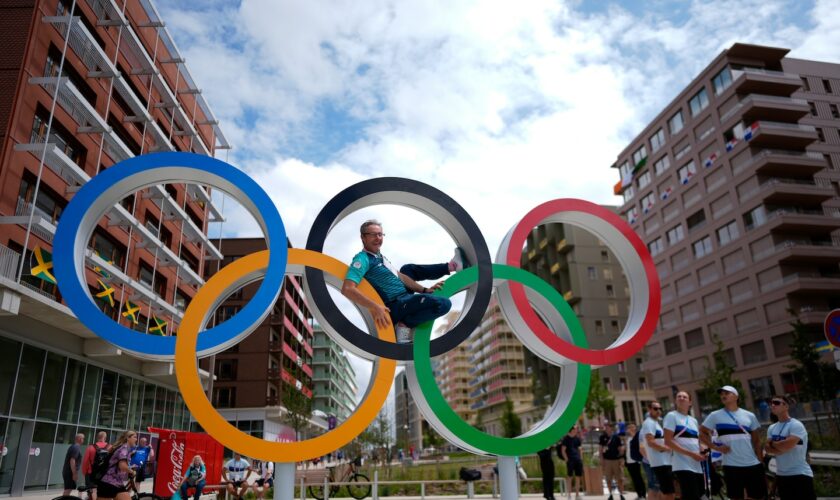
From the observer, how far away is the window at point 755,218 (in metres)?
44.9

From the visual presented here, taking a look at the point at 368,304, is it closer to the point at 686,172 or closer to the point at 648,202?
the point at 686,172

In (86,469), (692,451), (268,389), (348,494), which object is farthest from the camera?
(268,389)

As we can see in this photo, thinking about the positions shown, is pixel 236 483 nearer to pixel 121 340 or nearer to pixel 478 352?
pixel 121 340

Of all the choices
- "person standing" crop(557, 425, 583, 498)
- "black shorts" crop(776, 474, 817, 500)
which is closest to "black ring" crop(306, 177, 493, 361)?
"black shorts" crop(776, 474, 817, 500)

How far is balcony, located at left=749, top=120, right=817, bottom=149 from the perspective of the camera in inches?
1795

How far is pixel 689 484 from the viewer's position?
7.45 m

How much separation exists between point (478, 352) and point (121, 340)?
10078 cm

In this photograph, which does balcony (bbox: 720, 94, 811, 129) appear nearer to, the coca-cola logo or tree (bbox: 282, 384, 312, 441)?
tree (bbox: 282, 384, 312, 441)

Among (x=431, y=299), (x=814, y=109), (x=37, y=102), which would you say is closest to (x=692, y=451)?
(x=431, y=299)

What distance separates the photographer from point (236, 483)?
13.3 metres

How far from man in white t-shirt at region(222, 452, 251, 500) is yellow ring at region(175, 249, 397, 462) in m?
7.98

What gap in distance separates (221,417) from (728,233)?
2030 inches

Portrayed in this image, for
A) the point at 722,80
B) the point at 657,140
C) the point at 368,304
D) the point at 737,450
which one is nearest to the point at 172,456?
the point at 368,304

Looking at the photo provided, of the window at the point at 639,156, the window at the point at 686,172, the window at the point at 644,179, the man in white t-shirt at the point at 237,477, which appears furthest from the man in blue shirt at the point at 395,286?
the window at the point at 639,156
